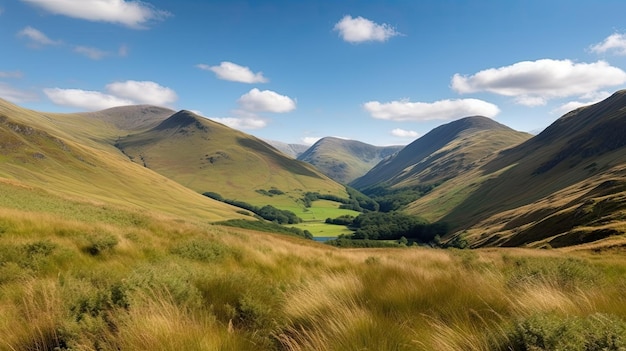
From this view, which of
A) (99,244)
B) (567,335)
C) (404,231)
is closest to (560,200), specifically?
(404,231)

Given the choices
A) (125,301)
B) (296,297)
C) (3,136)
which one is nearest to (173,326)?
(125,301)

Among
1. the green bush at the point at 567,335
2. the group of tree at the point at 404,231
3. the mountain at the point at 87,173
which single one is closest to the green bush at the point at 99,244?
the green bush at the point at 567,335

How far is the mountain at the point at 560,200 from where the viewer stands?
6259 cm

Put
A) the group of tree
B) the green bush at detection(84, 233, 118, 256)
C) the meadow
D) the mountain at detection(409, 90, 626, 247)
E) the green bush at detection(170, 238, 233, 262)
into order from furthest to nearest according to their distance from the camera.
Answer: the group of tree → the mountain at detection(409, 90, 626, 247) → the green bush at detection(170, 238, 233, 262) → the green bush at detection(84, 233, 118, 256) → the meadow

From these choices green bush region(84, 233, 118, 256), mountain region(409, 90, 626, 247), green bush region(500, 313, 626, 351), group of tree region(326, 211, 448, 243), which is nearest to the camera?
green bush region(500, 313, 626, 351)

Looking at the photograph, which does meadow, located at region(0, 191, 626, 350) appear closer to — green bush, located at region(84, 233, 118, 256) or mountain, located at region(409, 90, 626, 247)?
green bush, located at region(84, 233, 118, 256)

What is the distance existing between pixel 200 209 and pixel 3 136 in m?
84.0

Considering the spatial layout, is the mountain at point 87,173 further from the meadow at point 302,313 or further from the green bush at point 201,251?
the meadow at point 302,313

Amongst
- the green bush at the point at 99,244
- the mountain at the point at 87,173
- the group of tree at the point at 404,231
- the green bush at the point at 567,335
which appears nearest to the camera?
the green bush at the point at 567,335

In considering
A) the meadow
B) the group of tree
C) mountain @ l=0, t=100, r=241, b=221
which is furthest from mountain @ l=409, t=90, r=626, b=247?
mountain @ l=0, t=100, r=241, b=221

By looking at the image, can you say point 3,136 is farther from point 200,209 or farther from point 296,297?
point 296,297

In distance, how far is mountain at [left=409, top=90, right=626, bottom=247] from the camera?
62.6 metres

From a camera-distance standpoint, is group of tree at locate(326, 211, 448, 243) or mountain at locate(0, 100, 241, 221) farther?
group of tree at locate(326, 211, 448, 243)

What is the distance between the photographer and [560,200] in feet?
329
